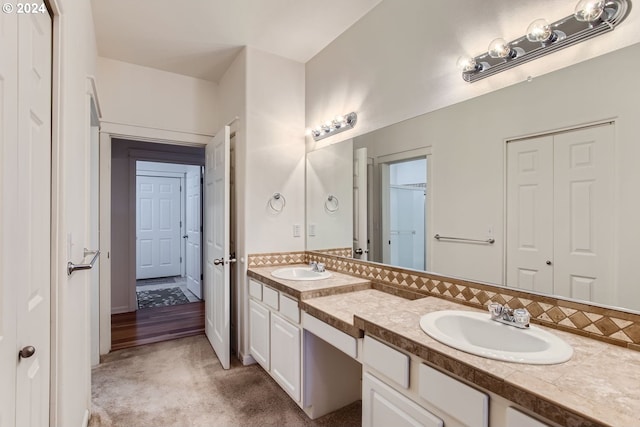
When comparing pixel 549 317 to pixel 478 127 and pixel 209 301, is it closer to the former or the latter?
pixel 478 127

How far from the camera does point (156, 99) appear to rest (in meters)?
3.05

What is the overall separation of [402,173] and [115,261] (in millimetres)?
3801

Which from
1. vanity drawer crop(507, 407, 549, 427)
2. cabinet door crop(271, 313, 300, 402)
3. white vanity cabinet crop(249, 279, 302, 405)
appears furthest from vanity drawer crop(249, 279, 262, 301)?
vanity drawer crop(507, 407, 549, 427)

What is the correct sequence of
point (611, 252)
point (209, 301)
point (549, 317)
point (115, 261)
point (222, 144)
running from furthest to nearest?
Result: point (115, 261), point (209, 301), point (222, 144), point (549, 317), point (611, 252)

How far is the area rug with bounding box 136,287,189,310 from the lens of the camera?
14.4 ft

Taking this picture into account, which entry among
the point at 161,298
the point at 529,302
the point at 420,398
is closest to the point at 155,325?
the point at 161,298

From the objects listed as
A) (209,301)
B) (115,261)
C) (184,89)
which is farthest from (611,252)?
(115,261)

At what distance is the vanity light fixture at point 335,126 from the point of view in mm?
2383

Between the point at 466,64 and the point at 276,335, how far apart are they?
194 centimetres

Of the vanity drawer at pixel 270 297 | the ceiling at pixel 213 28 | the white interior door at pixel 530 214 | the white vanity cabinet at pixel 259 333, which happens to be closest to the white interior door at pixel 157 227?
the ceiling at pixel 213 28

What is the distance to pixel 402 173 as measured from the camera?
198cm

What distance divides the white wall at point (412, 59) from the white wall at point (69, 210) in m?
1.64

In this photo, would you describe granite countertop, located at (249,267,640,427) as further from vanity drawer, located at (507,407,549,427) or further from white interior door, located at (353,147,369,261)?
white interior door, located at (353,147,369,261)

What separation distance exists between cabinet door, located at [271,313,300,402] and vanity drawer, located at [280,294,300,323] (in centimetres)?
5
